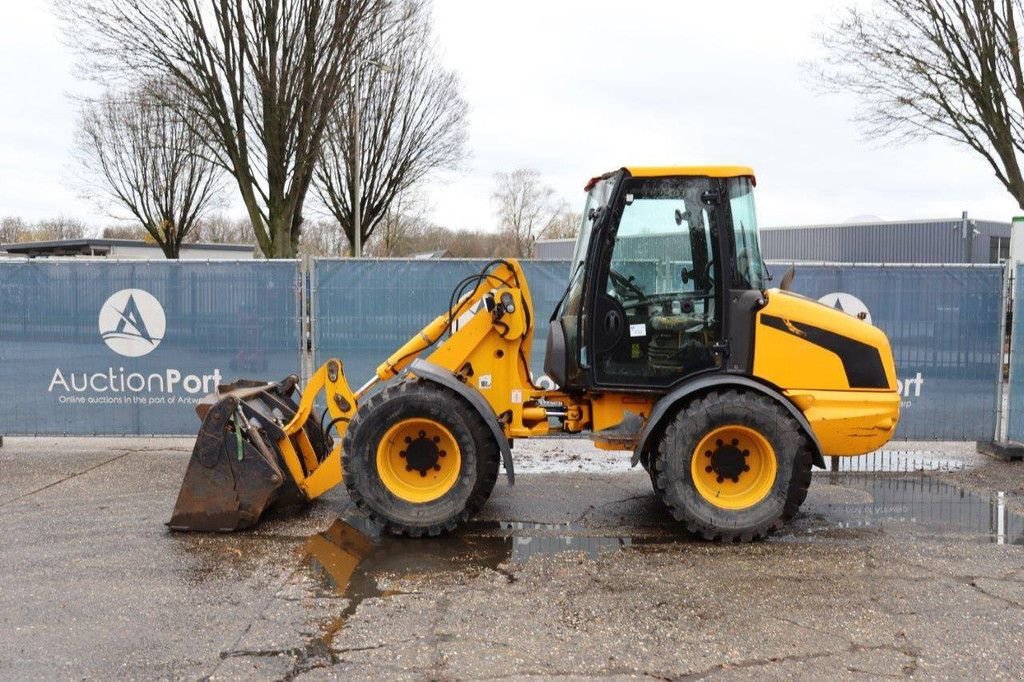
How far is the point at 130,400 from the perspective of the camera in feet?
30.8

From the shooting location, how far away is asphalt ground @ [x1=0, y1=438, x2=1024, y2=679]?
429cm

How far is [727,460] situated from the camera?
6.23 meters

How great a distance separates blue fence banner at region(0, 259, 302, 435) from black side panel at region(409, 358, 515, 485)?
356cm

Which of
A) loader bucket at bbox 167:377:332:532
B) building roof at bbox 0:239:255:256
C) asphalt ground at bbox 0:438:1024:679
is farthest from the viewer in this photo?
building roof at bbox 0:239:255:256

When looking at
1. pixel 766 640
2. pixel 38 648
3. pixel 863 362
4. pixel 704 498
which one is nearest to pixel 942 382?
pixel 863 362

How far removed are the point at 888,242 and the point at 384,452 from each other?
3203cm

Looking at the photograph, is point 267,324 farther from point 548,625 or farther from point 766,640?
point 766,640

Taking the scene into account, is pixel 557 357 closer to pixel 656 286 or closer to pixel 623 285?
pixel 623 285

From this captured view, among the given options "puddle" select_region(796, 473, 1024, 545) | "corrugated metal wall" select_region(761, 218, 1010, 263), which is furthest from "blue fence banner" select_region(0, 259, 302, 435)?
"corrugated metal wall" select_region(761, 218, 1010, 263)

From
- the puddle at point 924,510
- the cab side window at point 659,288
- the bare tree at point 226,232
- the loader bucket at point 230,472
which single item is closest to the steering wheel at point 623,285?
the cab side window at point 659,288

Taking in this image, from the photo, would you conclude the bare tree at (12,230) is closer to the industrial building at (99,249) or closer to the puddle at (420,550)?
the industrial building at (99,249)

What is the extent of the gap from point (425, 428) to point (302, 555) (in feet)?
3.93

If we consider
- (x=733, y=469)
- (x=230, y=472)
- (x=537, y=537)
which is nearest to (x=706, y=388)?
(x=733, y=469)

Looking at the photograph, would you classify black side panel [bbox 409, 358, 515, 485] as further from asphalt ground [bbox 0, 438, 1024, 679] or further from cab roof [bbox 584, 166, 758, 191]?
cab roof [bbox 584, 166, 758, 191]
